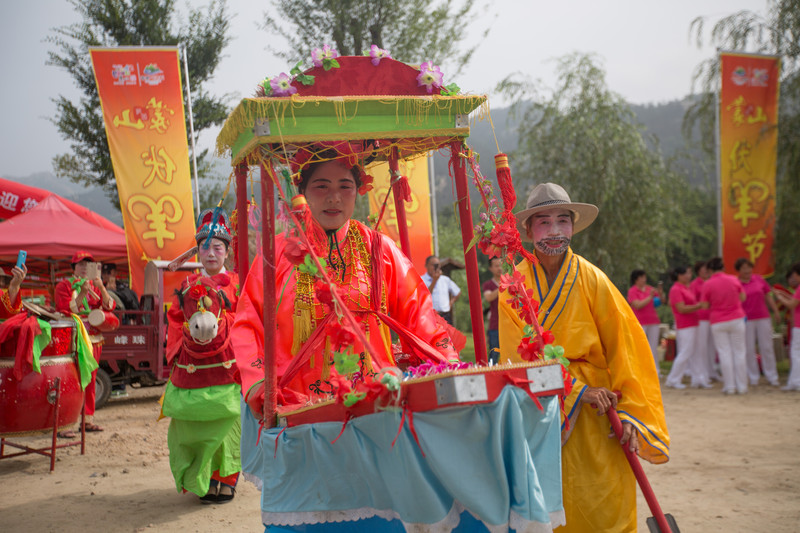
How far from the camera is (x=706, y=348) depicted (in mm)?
10516

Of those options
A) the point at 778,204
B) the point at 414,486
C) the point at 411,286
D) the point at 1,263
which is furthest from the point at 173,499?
the point at 778,204

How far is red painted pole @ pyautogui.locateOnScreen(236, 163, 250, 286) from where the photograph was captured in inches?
116

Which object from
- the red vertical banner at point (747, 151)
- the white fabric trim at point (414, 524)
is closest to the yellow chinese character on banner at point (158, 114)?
the white fabric trim at point (414, 524)

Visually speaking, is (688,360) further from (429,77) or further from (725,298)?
(429,77)

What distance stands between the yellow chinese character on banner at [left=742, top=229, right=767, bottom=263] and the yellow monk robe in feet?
29.7

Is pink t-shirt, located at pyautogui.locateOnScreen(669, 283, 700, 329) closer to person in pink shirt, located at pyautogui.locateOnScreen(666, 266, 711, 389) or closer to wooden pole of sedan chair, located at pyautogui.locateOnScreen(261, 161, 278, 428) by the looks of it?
person in pink shirt, located at pyautogui.locateOnScreen(666, 266, 711, 389)

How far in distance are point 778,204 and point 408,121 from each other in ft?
39.0

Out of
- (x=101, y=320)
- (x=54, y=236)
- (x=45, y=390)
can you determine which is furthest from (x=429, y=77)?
(x=54, y=236)

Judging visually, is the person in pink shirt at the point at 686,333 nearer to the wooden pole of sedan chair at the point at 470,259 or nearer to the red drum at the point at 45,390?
the wooden pole of sedan chair at the point at 470,259

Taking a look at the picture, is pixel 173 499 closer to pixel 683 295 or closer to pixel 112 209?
pixel 683 295

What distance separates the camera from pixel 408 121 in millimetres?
2598

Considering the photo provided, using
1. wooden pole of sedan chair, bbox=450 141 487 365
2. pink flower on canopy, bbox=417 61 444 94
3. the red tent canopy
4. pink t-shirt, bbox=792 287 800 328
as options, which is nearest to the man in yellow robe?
wooden pole of sedan chair, bbox=450 141 487 365

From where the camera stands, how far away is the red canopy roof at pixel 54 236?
36.4ft

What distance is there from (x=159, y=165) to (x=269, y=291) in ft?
25.6
